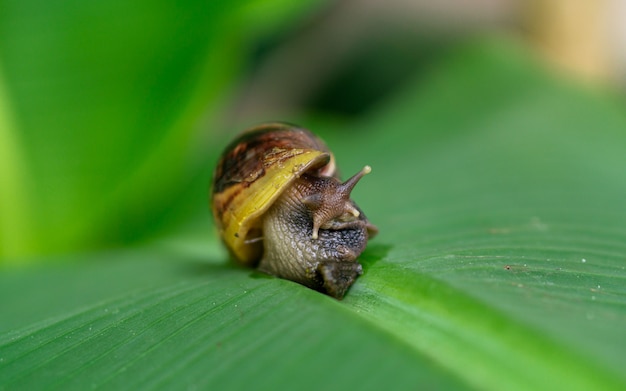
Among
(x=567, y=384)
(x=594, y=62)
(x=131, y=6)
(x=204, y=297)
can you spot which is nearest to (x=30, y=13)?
(x=131, y=6)

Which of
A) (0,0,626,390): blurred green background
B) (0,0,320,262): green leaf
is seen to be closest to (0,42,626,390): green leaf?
(0,0,626,390): blurred green background

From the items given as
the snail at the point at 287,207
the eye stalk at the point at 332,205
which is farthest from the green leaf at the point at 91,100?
the eye stalk at the point at 332,205

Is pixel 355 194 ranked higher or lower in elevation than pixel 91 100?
lower

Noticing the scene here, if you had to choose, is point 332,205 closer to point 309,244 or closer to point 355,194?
point 309,244

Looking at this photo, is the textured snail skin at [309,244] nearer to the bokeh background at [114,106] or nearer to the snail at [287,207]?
the snail at [287,207]

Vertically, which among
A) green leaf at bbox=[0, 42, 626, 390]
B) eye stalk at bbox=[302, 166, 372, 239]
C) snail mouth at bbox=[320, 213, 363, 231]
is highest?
eye stalk at bbox=[302, 166, 372, 239]

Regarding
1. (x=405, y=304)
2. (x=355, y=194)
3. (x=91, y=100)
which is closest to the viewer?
(x=405, y=304)

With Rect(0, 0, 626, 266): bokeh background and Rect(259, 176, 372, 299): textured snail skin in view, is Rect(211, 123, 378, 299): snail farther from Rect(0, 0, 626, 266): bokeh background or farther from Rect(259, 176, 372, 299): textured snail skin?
Rect(0, 0, 626, 266): bokeh background

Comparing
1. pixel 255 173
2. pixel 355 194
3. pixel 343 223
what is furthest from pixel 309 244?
pixel 355 194
